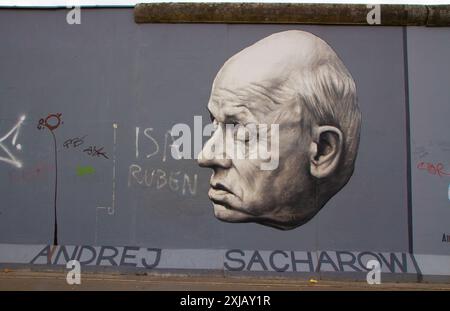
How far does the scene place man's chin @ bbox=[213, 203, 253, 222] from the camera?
7.14 meters

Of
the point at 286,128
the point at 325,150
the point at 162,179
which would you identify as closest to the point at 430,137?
the point at 325,150

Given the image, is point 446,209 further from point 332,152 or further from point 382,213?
point 332,152

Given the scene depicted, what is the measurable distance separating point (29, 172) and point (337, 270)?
4.94 m

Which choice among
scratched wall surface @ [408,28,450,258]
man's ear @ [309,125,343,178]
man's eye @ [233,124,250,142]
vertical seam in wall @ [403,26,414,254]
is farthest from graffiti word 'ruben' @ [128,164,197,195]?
scratched wall surface @ [408,28,450,258]

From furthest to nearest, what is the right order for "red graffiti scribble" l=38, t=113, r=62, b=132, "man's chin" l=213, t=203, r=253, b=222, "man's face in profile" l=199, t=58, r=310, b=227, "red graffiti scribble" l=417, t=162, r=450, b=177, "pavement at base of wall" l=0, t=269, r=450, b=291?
"red graffiti scribble" l=38, t=113, r=62, b=132, "red graffiti scribble" l=417, t=162, r=450, b=177, "man's chin" l=213, t=203, r=253, b=222, "man's face in profile" l=199, t=58, r=310, b=227, "pavement at base of wall" l=0, t=269, r=450, b=291

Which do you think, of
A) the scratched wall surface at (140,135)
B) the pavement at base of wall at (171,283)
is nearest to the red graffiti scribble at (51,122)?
the scratched wall surface at (140,135)

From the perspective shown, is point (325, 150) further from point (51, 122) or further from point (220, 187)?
point (51, 122)

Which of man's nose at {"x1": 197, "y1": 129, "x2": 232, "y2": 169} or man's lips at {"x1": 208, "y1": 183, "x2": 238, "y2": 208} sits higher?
man's nose at {"x1": 197, "y1": 129, "x2": 232, "y2": 169}

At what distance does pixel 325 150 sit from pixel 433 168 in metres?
1.71

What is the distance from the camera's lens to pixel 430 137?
728 cm

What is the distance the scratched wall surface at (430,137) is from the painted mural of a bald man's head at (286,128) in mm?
991

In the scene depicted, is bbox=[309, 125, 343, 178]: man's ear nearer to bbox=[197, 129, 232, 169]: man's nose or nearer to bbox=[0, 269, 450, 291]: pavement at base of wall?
bbox=[197, 129, 232, 169]: man's nose

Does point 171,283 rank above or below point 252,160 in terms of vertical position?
below

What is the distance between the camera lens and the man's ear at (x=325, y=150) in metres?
7.05
